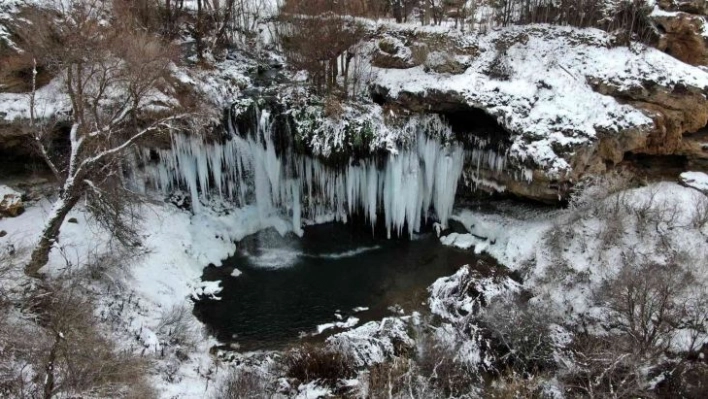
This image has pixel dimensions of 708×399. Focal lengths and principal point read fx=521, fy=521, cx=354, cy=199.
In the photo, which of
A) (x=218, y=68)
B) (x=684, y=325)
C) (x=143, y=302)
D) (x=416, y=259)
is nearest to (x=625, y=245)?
(x=684, y=325)

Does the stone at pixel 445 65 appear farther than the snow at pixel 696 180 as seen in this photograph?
Yes

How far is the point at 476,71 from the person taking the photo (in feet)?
55.2

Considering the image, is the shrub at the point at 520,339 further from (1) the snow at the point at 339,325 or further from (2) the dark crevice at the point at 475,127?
(2) the dark crevice at the point at 475,127

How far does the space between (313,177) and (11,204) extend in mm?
8222

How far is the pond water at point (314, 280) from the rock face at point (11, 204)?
508cm

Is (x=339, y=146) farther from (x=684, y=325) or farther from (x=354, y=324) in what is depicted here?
(x=684, y=325)

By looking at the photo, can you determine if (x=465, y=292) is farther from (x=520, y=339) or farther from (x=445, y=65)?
(x=445, y=65)

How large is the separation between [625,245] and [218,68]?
45.3 ft

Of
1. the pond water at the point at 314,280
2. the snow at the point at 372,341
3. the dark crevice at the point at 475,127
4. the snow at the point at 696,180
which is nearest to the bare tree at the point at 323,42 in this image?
the dark crevice at the point at 475,127

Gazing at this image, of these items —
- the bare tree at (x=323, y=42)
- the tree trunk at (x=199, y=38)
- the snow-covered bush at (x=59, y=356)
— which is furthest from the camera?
the tree trunk at (x=199, y=38)

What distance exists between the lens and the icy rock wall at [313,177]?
631 inches

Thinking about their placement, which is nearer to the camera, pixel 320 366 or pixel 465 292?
pixel 320 366

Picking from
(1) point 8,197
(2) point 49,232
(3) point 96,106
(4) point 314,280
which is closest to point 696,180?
(4) point 314,280

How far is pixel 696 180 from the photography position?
1512 cm
